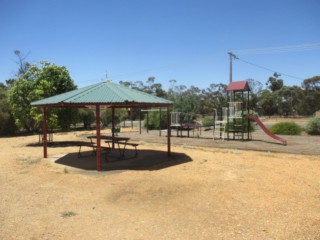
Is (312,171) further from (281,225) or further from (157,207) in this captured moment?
(157,207)

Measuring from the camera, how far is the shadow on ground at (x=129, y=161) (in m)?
9.55

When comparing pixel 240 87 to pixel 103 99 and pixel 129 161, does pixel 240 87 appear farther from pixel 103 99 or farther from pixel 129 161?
pixel 103 99

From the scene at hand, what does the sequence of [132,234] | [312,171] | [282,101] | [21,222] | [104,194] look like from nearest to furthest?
1. [132,234]
2. [21,222]
3. [104,194]
4. [312,171]
5. [282,101]

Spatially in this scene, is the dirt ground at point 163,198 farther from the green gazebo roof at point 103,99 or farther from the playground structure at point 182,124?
the playground structure at point 182,124

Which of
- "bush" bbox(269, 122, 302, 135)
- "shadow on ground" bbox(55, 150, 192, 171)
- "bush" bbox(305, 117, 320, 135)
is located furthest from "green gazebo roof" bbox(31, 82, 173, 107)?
"bush" bbox(305, 117, 320, 135)

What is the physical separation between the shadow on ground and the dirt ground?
0.03 m

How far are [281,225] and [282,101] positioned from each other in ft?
207

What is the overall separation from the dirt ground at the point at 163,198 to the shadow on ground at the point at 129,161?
0.03 meters

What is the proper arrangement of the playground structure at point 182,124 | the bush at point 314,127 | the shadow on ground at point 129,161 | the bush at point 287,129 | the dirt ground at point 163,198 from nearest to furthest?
1. the dirt ground at point 163,198
2. the shadow on ground at point 129,161
3. the playground structure at point 182,124
4. the bush at point 314,127
5. the bush at point 287,129

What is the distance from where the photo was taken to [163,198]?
20.6 ft

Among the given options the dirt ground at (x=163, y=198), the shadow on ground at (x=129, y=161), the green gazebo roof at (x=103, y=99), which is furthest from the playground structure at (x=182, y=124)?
the green gazebo roof at (x=103, y=99)

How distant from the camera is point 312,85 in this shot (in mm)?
64438

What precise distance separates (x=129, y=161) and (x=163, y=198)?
172 inches

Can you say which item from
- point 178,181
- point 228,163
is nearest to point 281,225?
point 178,181
